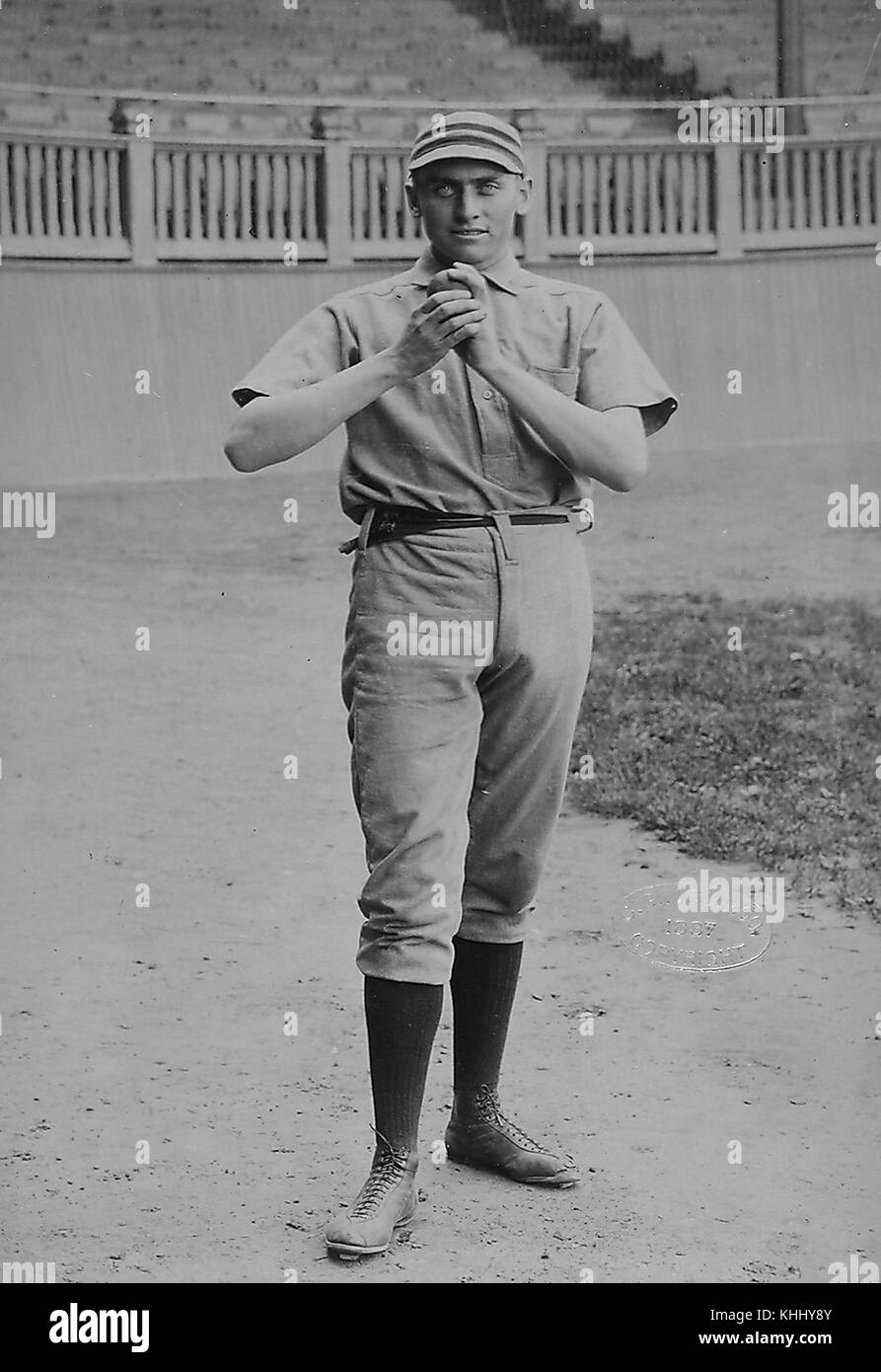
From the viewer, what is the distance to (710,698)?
5168 mm

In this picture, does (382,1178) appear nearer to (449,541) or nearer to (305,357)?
(449,541)

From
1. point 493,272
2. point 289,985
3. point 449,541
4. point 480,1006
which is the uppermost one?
point 493,272

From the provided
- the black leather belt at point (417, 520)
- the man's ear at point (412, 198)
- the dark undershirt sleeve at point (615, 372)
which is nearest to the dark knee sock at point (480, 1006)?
the black leather belt at point (417, 520)

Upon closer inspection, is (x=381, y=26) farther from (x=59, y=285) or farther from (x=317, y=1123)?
(x=317, y=1123)

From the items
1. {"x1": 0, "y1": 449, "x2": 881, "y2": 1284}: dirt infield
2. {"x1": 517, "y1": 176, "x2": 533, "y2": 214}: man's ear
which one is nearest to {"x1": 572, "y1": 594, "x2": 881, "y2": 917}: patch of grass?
{"x1": 0, "y1": 449, "x2": 881, "y2": 1284}: dirt infield

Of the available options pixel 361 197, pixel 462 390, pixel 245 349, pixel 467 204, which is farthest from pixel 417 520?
pixel 361 197

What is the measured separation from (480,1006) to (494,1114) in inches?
8.9

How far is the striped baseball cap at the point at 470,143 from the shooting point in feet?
9.22

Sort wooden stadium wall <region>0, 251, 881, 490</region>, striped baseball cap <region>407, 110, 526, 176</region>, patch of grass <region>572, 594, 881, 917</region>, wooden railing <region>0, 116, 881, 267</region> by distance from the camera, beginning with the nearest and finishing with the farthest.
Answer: striped baseball cap <region>407, 110, 526, 176</region>, wooden stadium wall <region>0, 251, 881, 490</region>, patch of grass <region>572, 594, 881, 917</region>, wooden railing <region>0, 116, 881, 267</region>

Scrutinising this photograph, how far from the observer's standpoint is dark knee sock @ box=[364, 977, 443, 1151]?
299cm

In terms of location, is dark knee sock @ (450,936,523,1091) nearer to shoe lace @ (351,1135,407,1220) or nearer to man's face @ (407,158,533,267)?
shoe lace @ (351,1135,407,1220)

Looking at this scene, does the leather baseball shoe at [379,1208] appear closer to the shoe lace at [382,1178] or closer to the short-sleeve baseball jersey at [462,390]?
the shoe lace at [382,1178]

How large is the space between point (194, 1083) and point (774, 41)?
2727 millimetres

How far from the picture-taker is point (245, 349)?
15.5 feet
